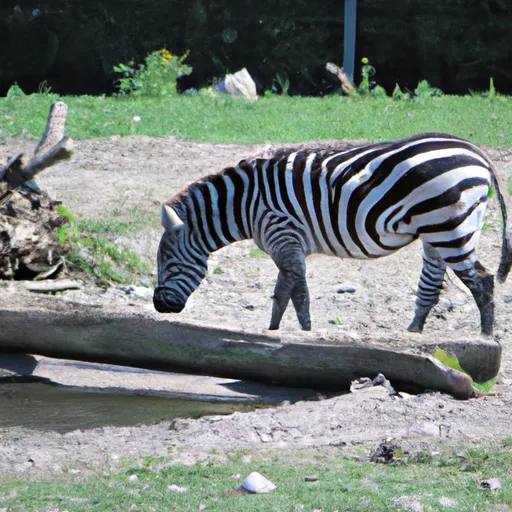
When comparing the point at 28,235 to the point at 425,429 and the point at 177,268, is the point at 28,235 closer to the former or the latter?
the point at 177,268

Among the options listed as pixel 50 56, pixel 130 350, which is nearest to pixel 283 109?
pixel 50 56

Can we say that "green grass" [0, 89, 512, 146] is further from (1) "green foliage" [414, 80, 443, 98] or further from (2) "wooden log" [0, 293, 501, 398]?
(2) "wooden log" [0, 293, 501, 398]

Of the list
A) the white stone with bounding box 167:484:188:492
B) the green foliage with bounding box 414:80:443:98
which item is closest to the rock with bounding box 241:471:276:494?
the white stone with bounding box 167:484:188:492

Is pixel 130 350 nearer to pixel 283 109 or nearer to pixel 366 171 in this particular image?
pixel 366 171

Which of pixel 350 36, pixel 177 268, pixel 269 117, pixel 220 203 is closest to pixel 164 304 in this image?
pixel 177 268

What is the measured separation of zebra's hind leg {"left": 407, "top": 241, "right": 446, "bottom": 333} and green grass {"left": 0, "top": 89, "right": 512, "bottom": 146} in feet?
16.6

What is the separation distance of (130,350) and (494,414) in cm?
229

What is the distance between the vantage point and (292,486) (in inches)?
168

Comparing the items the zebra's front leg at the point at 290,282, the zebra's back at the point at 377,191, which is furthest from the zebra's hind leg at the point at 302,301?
the zebra's back at the point at 377,191

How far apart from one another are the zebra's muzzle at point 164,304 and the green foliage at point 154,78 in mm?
9538

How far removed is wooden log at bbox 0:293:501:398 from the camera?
5.85 meters

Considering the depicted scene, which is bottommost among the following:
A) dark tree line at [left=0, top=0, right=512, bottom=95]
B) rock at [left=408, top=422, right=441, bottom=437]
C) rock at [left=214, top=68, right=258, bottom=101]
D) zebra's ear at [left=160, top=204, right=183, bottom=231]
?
rock at [left=408, top=422, right=441, bottom=437]

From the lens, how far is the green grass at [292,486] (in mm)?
4051

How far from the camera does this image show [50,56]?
1991 cm
